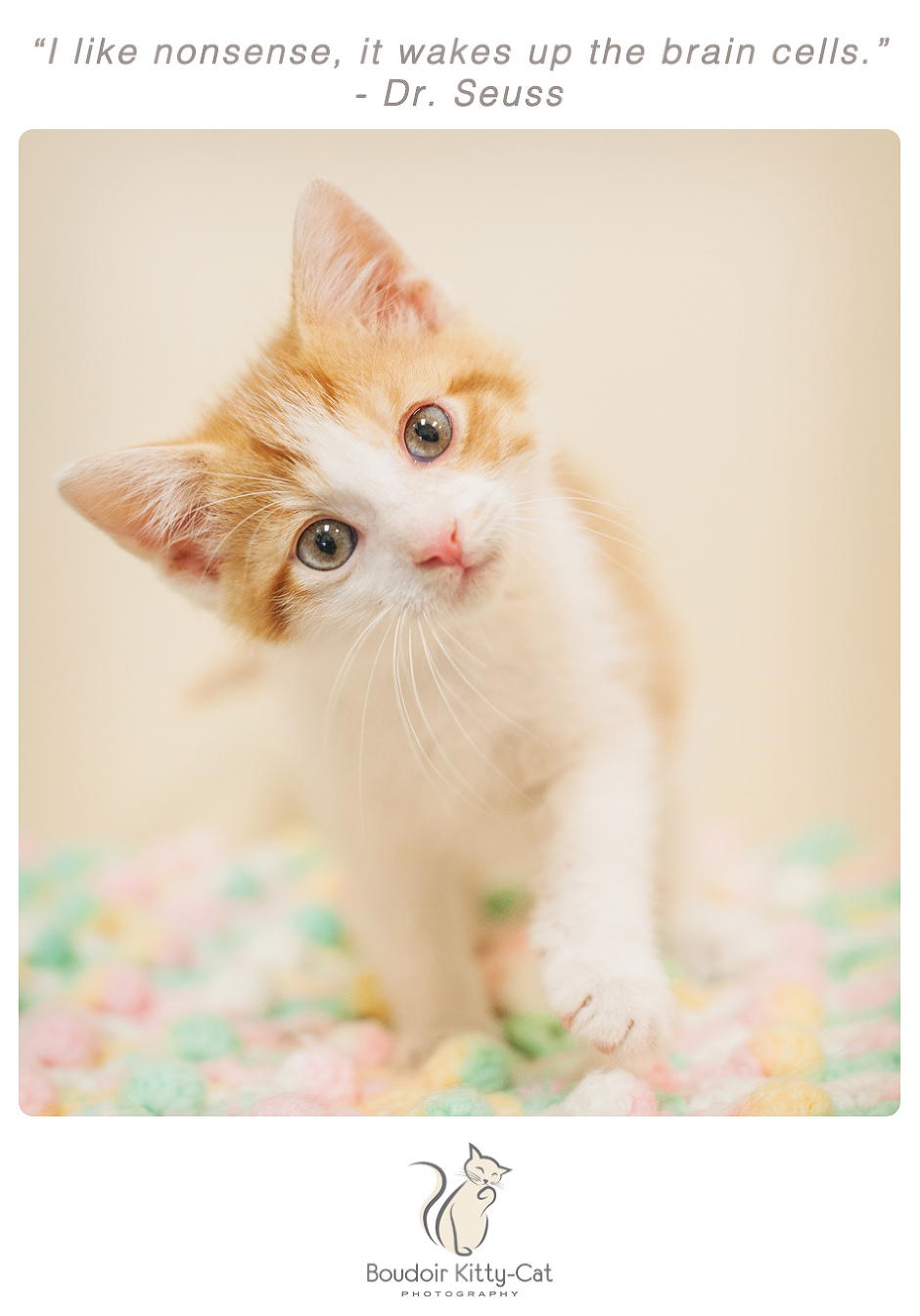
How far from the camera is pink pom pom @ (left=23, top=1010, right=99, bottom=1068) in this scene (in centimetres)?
130

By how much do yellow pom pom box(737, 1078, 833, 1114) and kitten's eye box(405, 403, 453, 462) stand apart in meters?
0.80

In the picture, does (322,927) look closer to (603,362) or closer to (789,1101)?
(789,1101)

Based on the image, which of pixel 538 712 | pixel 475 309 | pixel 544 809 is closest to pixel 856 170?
pixel 475 309

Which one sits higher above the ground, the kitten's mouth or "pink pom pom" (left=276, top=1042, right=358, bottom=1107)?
the kitten's mouth

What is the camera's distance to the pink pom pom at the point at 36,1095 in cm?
115

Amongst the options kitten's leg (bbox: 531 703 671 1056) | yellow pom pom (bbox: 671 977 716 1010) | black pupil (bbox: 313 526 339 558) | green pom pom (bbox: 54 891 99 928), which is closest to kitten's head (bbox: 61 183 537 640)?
black pupil (bbox: 313 526 339 558)

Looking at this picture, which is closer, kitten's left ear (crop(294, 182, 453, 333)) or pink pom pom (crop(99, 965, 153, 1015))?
kitten's left ear (crop(294, 182, 453, 333))

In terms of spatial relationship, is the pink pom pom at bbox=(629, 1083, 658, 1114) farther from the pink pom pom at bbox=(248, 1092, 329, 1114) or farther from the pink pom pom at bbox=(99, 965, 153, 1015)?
the pink pom pom at bbox=(99, 965, 153, 1015)

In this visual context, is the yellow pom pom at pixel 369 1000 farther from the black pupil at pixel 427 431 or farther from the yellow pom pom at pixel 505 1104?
the black pupil at pixel 427 431

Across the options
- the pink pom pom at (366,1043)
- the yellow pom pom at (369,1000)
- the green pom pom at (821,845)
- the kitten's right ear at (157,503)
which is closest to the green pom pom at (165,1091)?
the pink pom pom at (366,1043)

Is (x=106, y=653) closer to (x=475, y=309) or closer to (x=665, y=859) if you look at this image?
(x=475, y=309)

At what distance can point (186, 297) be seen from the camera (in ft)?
5.07

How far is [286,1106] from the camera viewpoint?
3.66ft
